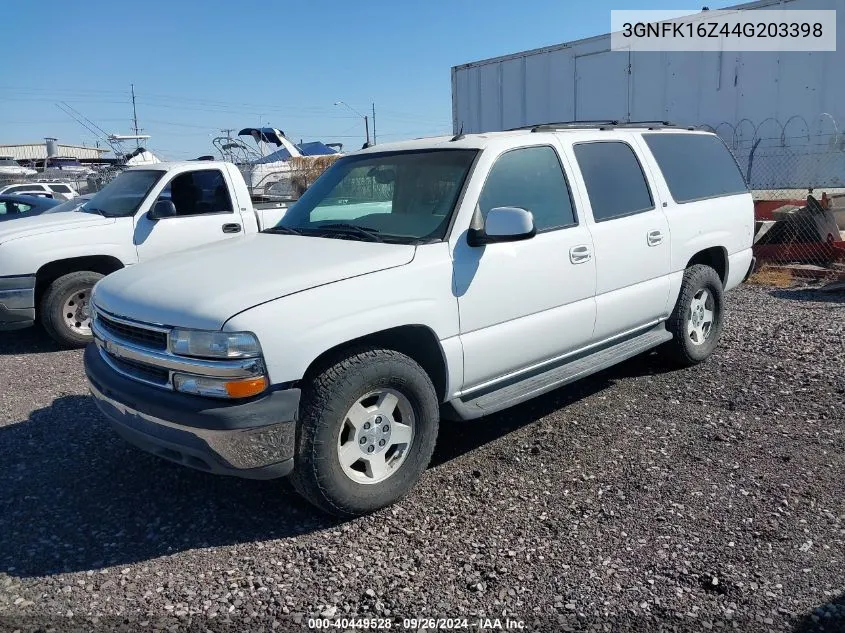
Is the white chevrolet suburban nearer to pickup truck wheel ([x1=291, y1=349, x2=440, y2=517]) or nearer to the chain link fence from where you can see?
pickup truck wheel ([x1=291, y1=349, x2=440, y2=517])

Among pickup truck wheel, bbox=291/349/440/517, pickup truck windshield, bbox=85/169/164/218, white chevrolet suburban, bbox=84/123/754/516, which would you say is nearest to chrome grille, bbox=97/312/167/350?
white chevrolet suburban, bbox=84/123/754/516

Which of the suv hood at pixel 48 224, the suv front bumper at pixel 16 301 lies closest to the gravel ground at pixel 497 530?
the suv front bumper at pixel 16 301

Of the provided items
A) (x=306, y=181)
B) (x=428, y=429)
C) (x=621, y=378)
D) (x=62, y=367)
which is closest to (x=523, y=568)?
(x=428, y=429)

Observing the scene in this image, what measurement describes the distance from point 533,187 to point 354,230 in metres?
1.14

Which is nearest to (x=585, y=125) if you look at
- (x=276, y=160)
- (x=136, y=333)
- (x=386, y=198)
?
(x=386, y=198)

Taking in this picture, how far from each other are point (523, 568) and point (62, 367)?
16.6 feet

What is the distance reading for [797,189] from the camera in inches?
559

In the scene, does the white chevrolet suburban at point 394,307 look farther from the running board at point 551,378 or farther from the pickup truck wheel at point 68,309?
the pickup truck wheel at point 68,309

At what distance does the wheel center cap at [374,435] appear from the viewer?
139 inches

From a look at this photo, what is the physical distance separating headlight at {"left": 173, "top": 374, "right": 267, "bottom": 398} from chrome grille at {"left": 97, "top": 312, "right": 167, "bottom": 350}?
269 millimetres

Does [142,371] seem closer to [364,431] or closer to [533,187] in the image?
[364,431]

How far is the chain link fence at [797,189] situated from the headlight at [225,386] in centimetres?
861

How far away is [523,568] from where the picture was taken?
3139 mm

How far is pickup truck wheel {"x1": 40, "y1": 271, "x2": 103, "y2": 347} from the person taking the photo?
6945 mm
